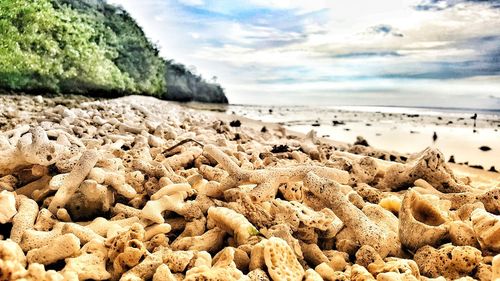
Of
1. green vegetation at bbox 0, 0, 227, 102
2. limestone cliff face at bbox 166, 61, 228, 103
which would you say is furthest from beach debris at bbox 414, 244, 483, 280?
limestone cliff face at bbox 166, 61, 228, 103

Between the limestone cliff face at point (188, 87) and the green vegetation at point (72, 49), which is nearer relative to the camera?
the green vegetation at point (72, 49)

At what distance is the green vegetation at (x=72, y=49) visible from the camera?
48.9 ft

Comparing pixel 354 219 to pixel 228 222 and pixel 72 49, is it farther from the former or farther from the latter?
pixel 72 49

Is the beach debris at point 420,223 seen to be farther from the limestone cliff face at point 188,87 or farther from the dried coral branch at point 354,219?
the limestone cliff face at point 188,87

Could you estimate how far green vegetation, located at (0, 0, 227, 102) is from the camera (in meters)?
14.9

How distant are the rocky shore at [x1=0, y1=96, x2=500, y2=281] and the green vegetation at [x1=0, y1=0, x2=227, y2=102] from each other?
13.1 m

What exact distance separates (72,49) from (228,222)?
54.2ft

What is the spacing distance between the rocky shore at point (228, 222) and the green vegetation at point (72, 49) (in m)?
13.1

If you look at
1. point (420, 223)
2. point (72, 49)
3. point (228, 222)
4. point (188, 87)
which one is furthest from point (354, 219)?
point (188, 87)

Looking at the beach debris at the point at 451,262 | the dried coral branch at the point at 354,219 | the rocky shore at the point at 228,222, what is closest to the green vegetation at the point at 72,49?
the rocky shore at the point at 228,222

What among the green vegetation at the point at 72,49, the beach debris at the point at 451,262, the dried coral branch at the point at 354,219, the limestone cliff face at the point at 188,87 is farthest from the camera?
the limestone cliff face at the point at 188,87

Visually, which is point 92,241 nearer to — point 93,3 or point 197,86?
point 93,3

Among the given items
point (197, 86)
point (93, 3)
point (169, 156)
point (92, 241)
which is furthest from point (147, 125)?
point (197, 86)

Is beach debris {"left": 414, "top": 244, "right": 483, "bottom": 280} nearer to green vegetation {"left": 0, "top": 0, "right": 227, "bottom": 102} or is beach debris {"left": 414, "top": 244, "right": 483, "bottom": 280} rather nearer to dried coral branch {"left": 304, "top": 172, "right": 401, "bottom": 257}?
dried coral branch {"left": 304, "top": 172, "right": 401, "bottom": 257}
